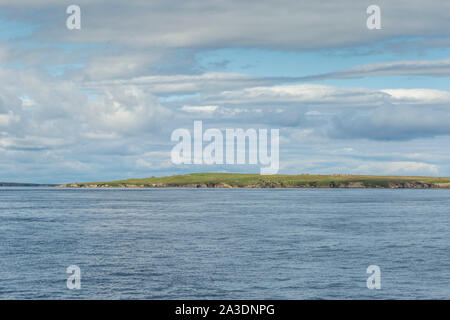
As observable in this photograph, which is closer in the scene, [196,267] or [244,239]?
[196,267]

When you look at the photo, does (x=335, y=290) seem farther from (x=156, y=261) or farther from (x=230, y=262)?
(x=156, y=261)

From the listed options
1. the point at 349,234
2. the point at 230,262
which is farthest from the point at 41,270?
the point at 349,234

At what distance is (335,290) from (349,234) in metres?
37.5

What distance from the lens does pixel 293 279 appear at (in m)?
44.1

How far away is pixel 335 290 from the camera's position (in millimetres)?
40469
